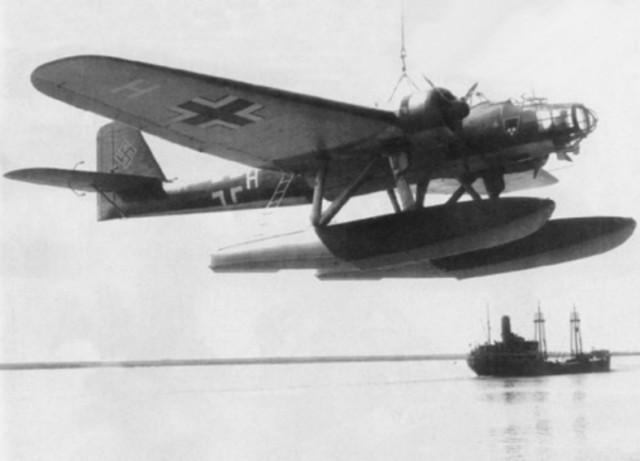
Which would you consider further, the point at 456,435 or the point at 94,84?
the point at 456,435

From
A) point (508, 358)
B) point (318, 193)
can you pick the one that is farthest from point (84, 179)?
point (508, 358)

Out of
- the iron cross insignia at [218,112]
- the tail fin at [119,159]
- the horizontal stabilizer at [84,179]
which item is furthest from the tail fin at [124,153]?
the iron cross insignia at [218,112]

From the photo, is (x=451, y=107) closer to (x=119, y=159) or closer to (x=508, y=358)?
(x=119, y=159)

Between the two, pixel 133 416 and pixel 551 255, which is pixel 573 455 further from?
pixel 133 416

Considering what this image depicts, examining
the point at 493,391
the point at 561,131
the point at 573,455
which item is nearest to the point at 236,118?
the point at 561,131

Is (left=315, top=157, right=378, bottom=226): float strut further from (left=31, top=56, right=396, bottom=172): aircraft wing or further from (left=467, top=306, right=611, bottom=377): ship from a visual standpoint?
(left=467, top=306, right=611, bottom=377): ship

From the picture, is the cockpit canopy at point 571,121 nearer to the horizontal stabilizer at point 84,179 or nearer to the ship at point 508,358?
the horizontal stabilizer at point 84,179
